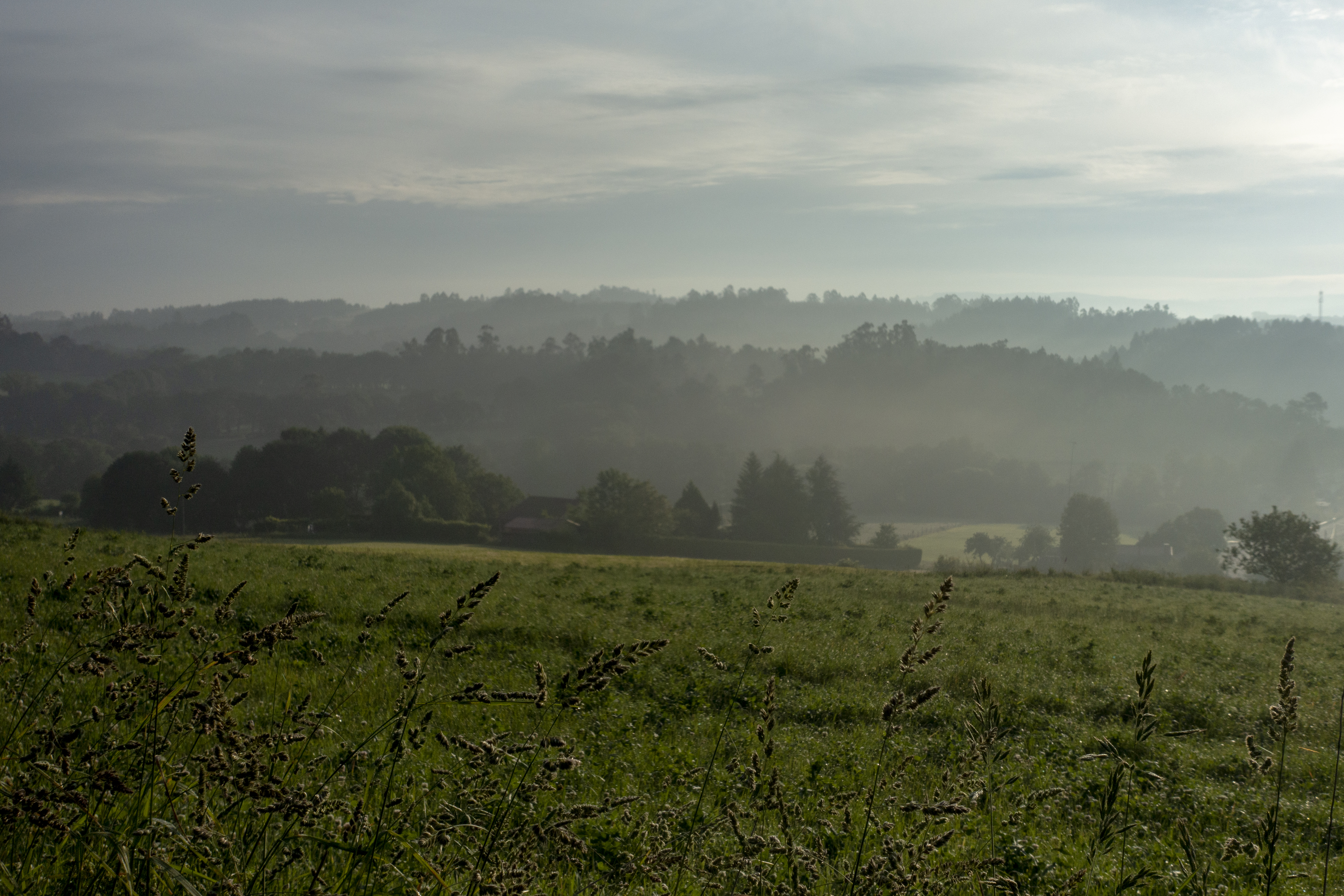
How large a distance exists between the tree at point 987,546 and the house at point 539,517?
222 ft

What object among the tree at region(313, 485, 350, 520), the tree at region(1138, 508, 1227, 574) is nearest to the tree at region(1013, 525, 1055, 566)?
the tree at region(1138, 508, 1227, 574)

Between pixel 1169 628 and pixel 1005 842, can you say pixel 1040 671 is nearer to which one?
pixel 1005 842

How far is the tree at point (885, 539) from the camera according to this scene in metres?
108

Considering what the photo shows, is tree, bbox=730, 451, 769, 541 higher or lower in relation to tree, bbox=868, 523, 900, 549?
higher

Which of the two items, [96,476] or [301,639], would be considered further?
[96,476]

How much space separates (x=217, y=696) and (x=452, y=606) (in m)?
15.1

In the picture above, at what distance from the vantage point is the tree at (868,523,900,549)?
356ft

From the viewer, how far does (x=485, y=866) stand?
3922 mm

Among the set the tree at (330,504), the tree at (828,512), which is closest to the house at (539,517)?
the tree at (330,504)

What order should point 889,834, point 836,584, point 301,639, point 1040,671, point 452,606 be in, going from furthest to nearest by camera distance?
point 836,584
point 452,606
point 1040,671
point 301,639
point 889,834

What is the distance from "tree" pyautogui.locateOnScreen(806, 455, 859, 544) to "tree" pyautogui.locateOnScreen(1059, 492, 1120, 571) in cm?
4219

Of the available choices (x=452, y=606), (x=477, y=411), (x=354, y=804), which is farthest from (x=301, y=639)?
(x=477, y=411)

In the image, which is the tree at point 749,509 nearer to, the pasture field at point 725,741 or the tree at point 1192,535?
the pasture field at point 725,741

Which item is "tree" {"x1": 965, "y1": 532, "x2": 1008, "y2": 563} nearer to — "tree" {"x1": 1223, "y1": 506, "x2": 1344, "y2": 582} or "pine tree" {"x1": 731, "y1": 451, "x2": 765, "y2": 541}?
"pine tree" {"x1": 731, "y1": 451, "x2": 765, "y2": 541}
